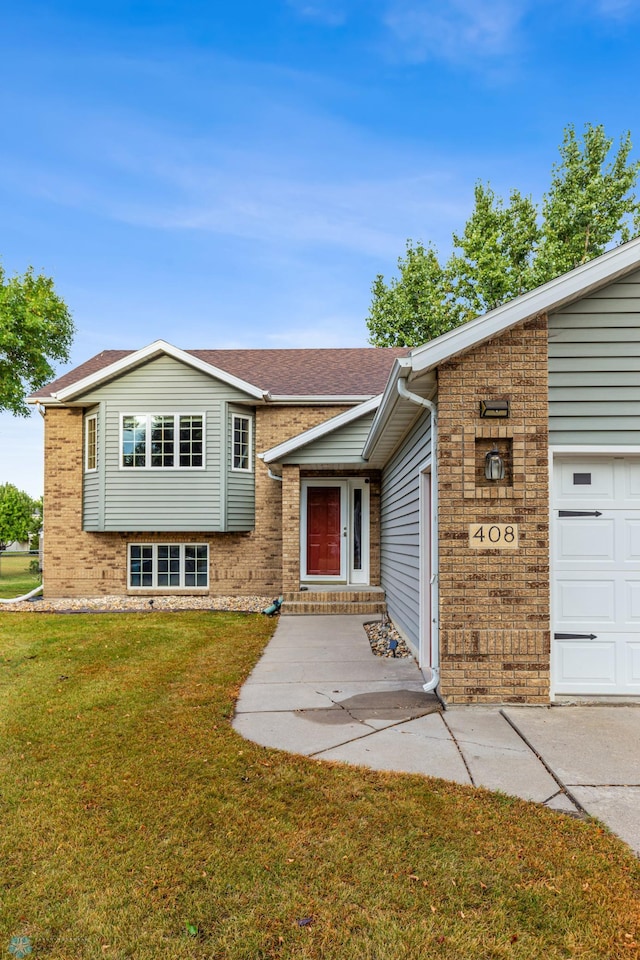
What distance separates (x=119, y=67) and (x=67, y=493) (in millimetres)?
9514

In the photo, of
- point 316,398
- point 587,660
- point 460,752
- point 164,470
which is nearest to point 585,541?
point 587,660

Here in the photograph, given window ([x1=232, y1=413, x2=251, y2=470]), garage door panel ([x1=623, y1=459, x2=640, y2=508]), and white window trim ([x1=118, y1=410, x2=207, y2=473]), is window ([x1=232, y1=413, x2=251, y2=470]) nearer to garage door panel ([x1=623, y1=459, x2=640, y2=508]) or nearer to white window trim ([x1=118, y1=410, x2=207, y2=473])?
white window trim ([x1=118, y1=410, x2=207, y2=473])

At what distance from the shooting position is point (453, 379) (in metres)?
4.96

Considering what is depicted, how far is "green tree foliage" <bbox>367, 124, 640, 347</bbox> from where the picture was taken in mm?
21062

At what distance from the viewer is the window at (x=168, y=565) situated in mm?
12617

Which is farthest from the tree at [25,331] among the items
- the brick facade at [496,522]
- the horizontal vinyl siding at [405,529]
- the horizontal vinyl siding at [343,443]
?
the brick facade at [496,522]

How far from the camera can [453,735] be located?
4.25m

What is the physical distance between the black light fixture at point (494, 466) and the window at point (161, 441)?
8.33 m

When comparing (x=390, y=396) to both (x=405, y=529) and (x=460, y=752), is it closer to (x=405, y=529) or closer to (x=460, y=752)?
(x=405, y=529)

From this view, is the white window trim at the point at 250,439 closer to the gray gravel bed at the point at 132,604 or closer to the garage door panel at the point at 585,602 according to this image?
the gray gravel bed at the point at 132,604

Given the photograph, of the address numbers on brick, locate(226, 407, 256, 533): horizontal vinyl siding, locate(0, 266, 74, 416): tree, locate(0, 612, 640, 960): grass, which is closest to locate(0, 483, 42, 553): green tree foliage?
locate(0, 266, 74, 416): tree

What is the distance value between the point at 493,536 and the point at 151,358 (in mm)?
9479

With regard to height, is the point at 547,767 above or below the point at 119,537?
below

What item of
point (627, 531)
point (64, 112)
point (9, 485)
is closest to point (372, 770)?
point (627, 531)
